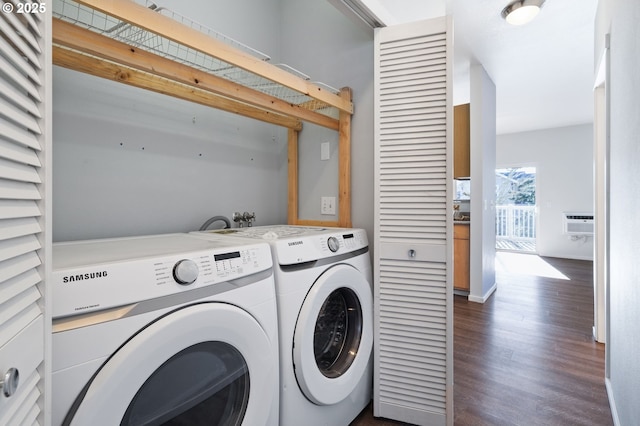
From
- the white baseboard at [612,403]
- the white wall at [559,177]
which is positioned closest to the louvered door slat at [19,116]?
the white baseboard at [612,403]

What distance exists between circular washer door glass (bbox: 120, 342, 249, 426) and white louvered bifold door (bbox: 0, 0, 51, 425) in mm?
269

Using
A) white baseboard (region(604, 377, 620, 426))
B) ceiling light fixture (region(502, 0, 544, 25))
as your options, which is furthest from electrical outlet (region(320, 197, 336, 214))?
ceiling light fixture (region(502, 0, 544, 25))

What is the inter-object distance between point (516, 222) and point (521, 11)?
615cm

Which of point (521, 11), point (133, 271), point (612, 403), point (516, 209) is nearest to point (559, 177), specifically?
point (516, 209)

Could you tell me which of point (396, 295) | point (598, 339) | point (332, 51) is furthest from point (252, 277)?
point (598, 339)

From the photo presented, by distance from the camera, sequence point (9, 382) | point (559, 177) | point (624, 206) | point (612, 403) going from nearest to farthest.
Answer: point (9, 382), point (624, 206), point (612, 403), point (559, 177)

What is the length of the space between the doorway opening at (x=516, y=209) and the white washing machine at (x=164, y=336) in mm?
7279

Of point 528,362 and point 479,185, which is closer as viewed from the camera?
point 528,362

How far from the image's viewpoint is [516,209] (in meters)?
7.27

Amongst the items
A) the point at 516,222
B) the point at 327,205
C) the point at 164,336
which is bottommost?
the point at 164,336

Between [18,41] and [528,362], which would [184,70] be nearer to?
[18,41]

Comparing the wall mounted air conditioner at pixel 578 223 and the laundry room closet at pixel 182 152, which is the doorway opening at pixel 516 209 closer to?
the wall mounted air conditioner at pixel 578 223

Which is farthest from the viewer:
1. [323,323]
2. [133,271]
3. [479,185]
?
[479,185]

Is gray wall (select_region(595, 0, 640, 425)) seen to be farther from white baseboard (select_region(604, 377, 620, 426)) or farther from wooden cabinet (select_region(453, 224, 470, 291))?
wooden cabinet (select_region(453, 224, 470, 291))
